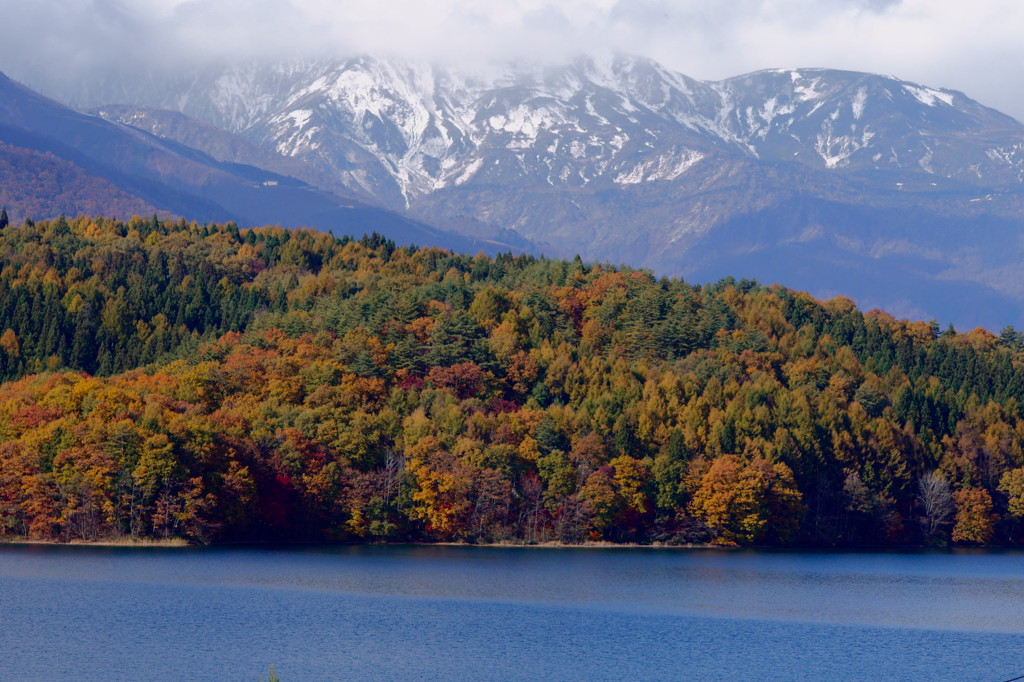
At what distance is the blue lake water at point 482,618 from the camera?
73.4 m

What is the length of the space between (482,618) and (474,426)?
194 ft

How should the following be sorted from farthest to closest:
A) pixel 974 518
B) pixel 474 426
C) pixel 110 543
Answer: pixel 974 518
pixel 474 426
pixel 110 543

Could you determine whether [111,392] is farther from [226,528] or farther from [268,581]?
[268,581]

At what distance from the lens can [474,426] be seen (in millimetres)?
146250

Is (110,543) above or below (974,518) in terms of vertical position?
below

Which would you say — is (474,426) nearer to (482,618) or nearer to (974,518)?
(974,518)

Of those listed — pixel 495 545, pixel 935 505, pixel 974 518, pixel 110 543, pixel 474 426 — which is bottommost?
pixel 110 543

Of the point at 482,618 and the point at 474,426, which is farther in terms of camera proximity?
the point at 474,426

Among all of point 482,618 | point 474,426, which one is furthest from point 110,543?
point 482,618

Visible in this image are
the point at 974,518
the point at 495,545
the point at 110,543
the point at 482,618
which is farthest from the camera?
the point at 974,518

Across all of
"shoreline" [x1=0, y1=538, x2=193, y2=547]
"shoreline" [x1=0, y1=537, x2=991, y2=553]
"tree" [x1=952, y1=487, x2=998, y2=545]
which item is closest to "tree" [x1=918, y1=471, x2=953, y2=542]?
"tree" [x1=952, y1=487, x2=998, y2=545]

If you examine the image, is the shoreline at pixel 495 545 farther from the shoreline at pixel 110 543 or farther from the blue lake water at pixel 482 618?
the blue lake water at pixel 482 618

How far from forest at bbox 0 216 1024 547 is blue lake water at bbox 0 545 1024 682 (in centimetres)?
920

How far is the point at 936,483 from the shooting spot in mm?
158625
